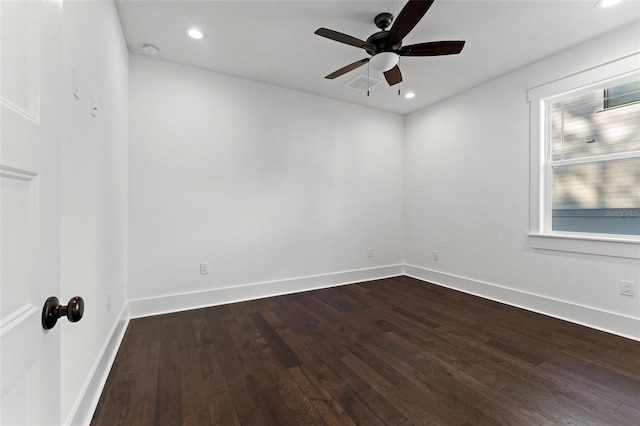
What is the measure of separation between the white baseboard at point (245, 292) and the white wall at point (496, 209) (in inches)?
39.3

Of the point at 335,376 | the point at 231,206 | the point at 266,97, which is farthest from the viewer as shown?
the point at 266,97

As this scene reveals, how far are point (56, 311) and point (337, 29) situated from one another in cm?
278

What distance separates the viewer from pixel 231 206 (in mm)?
3361

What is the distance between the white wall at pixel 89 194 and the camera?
1266 millimetres

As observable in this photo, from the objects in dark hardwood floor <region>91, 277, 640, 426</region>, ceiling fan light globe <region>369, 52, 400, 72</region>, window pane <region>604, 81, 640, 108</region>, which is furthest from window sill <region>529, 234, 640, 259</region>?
ceiling fan light globe <region>369, 52, 400, 72</region>

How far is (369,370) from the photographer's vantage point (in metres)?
1.95

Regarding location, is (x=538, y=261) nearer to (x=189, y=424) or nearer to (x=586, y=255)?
(x=586, y=255)

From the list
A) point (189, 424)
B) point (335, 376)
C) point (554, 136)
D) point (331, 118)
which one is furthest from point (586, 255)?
point (189, 424)

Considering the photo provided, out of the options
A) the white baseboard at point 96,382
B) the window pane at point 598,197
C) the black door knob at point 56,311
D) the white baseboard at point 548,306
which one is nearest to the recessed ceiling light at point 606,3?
the window pane at point 598,197

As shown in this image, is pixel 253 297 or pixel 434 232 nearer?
pixel 253 297

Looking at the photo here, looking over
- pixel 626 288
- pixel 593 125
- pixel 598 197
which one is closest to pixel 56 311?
pixel 626 288

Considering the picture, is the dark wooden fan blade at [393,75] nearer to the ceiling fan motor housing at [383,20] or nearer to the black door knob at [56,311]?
the ceiling fan motor housing at [383,20]

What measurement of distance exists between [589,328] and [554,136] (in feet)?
6.47

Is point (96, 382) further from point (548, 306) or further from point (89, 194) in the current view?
point (548, 306)
